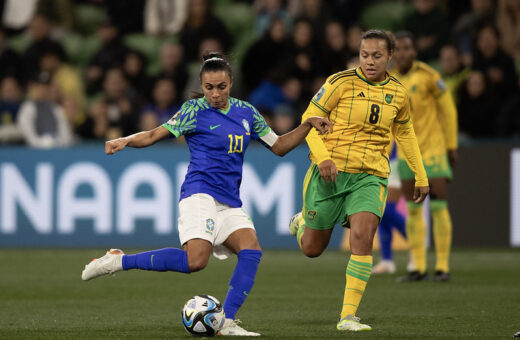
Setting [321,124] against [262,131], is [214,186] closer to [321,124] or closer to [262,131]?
[262,131]

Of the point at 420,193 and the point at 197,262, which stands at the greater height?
the point at 420,193

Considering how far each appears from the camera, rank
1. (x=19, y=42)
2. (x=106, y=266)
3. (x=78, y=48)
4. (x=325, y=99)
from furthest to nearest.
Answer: (x=19, y=42) → (x=78, y=48) → (x=325, y=99) → (x=106, y=266)

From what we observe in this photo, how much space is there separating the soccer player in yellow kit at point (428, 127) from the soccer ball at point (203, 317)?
14.0ft

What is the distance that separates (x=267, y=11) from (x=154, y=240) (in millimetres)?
4821

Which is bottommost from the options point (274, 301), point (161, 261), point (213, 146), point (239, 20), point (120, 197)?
point (274, 301)

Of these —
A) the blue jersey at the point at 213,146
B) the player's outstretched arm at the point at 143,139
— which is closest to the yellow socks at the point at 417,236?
the blue jersey at the point at 213,146

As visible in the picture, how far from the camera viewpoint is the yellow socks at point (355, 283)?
22.9ft

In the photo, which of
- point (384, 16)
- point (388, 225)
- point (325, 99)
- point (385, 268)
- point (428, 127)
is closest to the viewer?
point (325, 99)

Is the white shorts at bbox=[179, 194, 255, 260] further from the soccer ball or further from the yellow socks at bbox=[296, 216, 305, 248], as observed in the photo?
the yellow socks at bbox=[296, 216, 305, 248]

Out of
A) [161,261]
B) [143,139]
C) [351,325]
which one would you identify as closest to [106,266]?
[161,261]

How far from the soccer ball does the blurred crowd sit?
7.63 meters

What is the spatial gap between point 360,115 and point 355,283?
1.21 metres

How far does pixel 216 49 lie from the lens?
53.6ft

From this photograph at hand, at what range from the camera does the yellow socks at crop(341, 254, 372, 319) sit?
22.9ft
